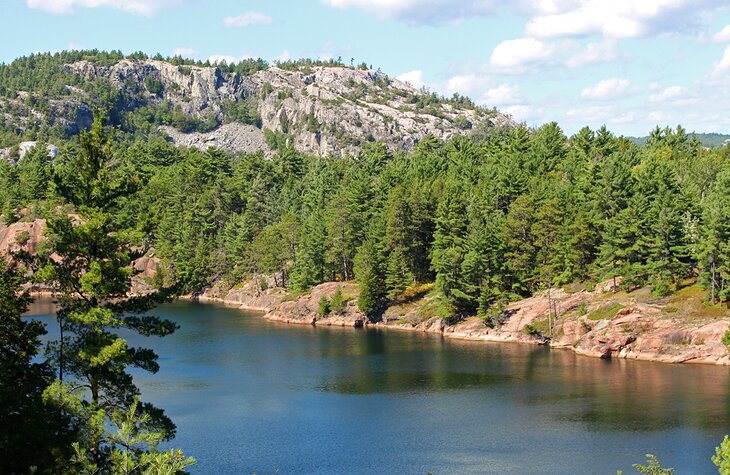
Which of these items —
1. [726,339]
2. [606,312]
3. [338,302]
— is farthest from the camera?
[338,302]

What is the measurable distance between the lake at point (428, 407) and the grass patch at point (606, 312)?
5.55m

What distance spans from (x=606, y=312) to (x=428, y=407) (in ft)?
109

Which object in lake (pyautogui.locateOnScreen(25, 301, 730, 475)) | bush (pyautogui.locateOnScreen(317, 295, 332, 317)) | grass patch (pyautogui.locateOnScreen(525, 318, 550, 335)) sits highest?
bush (pyautogui.locateOnScreen(317, 295, 332, 317))

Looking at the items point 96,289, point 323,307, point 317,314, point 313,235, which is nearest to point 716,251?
point 323,307

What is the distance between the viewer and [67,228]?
34281mm

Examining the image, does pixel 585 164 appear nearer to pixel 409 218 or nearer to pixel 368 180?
pixel 409 218

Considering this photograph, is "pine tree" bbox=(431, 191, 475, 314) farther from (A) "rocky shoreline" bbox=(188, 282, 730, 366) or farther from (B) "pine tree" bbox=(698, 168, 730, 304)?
(B) "pine tree" bbox=(698, 168, 730, 304)

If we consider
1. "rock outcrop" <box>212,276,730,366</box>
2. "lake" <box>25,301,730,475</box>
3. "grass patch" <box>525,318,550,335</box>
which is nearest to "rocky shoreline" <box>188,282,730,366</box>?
"rock outcrop" <box>212,276,730,366</box>

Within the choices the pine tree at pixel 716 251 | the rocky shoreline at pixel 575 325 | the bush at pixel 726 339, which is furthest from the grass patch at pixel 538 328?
the bush at pixel 726 339

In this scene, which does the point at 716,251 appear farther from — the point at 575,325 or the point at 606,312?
the point at 575,325

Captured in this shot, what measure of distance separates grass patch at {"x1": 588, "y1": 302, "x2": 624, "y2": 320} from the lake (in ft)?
18.2

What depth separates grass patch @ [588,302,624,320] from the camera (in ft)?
301

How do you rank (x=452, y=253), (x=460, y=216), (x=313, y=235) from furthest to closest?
(x=313, y=235) → (x=460, y=216) → (x=452, y=253)

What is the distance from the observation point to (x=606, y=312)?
93.1 meters
